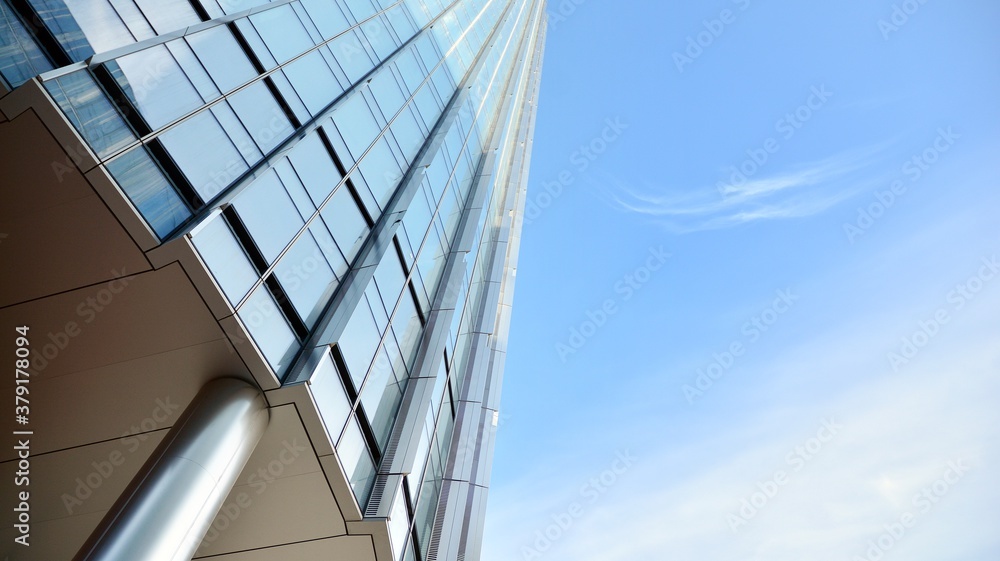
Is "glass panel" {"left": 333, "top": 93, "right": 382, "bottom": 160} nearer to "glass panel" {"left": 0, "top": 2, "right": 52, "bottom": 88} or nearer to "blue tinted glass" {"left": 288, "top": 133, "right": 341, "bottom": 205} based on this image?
"blue tinted glass" {"left": 288, "top": 133, "right": 341, "bottom": 205}

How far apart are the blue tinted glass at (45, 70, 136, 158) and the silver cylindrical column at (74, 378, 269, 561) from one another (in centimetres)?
362

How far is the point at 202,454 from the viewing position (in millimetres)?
8883

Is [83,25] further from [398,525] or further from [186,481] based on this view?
[398,525]

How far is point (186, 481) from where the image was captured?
8523 mm

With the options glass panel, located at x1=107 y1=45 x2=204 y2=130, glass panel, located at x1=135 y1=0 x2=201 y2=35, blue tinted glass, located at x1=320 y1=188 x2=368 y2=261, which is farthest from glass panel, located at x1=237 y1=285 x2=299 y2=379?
glass panel, located at x1=135 y1=0 x2=201 y2=35

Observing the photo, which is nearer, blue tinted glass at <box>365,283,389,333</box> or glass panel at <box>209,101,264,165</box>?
glass panel at <box>209,101,264,165</box>

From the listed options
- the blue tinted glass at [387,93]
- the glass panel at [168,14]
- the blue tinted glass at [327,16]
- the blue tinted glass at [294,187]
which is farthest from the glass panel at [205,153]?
the blue tinted glass at [387,93]

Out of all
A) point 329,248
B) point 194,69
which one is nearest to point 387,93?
point 329,248

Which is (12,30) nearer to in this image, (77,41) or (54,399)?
(77,41)

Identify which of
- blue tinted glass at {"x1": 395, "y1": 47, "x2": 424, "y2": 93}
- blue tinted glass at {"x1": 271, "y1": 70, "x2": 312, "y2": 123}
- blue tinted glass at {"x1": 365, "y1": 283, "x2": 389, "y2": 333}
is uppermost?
blue tinted glass at {"x1": 395, "y1": 47, "x2": 424, "y2": 93}

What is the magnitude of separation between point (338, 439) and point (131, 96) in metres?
5.87

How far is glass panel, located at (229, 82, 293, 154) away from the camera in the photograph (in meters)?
11.1

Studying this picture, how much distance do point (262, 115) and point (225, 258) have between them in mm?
3772

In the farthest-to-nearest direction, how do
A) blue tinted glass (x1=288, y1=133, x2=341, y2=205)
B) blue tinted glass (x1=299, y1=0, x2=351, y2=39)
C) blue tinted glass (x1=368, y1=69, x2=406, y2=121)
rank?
blue tinted glass (x1=368, y1=69, x2=406, y2=121)
blue tinted glass (x1=299, y1=0, x2=351, y2=39)
blue tinted glass (x1=288, y1=133, x2=341, y2=205)
